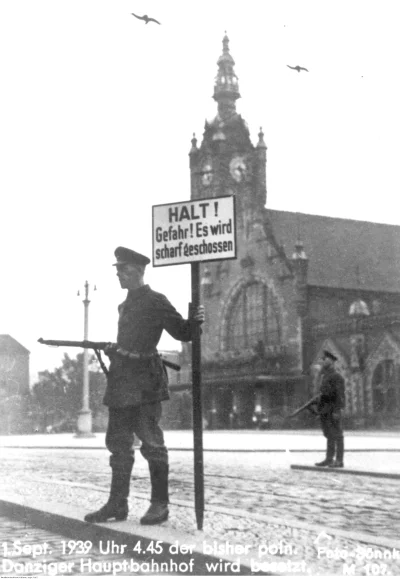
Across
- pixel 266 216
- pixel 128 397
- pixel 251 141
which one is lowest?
pixel 128 397

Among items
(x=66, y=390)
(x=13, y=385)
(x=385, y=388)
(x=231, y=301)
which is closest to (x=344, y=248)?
(x=231, y=301)

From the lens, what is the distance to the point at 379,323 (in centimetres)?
4831

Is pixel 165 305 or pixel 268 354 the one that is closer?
pixel 165 305

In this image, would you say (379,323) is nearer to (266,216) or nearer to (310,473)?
(266,216)

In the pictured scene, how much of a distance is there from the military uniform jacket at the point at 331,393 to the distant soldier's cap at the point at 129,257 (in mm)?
7675

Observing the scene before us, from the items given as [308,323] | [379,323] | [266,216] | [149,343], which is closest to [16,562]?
[149,343]

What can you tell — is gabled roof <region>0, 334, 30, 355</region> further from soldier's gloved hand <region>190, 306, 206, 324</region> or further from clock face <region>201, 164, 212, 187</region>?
soldier's gloved hand <region>190, 306, 206, 324</region>

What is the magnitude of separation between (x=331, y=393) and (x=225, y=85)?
56525mm

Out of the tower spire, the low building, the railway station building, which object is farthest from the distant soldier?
the tower spire

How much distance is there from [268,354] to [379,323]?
10.2m

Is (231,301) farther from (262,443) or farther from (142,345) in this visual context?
(142,345)

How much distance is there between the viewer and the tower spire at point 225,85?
68125 millimetres

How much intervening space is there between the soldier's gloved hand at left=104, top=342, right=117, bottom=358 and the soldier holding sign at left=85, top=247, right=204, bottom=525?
0.05ft

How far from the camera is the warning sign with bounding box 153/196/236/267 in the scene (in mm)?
6824
